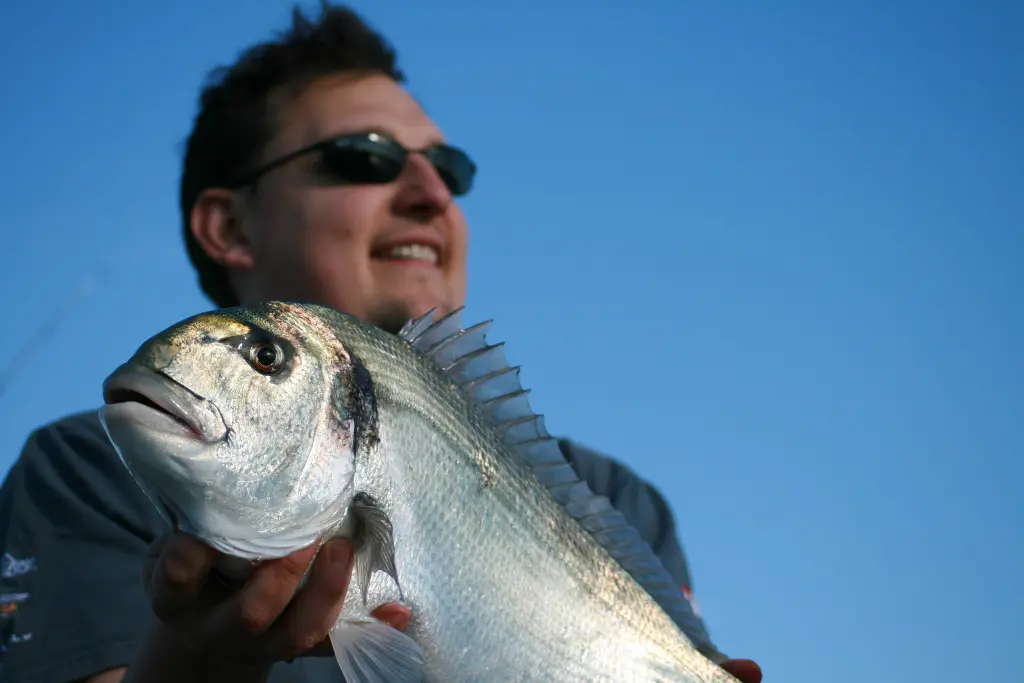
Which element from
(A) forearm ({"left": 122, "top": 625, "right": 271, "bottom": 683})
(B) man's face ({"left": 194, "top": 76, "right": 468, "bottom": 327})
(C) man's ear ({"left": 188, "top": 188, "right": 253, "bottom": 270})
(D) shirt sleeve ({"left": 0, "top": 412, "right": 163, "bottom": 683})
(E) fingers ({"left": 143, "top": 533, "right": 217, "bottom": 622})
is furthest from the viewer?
(C) man's ear ({"left": 188, "top": 188, "right": 253, "bottom": 270})

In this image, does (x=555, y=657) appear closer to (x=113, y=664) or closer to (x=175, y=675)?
(x=175, y=675)

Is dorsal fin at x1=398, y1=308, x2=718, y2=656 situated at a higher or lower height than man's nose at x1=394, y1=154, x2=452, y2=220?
lower

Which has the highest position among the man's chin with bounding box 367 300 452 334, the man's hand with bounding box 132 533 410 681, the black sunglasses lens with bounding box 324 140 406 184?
the black sunglasses lens with bounding box 324 140 406 184

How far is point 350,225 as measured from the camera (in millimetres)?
4973

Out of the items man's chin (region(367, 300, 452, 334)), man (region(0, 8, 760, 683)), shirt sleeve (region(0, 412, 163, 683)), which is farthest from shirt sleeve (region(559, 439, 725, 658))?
shirt sleeve (region(0, 412, 163, 683))

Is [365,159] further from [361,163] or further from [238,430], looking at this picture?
[238,430]

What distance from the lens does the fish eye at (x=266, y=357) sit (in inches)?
90.4

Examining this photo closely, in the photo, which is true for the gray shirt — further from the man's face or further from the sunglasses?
the sunglasses

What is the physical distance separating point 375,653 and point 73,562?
1.86 m

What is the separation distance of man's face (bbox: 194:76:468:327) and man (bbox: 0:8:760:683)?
1 cm

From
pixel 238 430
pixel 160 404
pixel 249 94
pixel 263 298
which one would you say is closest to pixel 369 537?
pixel 238 430

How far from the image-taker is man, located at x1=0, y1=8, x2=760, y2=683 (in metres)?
2.44

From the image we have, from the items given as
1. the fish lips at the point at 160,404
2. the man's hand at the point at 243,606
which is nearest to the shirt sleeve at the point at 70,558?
the man's hand at the point at 243,606

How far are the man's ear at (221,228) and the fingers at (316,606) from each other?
3205 millimetres
